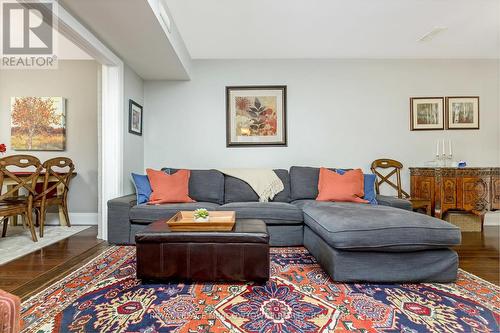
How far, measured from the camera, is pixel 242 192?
3.60 meters

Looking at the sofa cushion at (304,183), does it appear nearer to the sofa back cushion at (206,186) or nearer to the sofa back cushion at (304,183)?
the sofa back cushion at (304,183)

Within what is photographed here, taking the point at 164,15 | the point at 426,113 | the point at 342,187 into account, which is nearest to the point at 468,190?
the point at 426,113

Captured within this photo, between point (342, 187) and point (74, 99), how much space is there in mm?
4211

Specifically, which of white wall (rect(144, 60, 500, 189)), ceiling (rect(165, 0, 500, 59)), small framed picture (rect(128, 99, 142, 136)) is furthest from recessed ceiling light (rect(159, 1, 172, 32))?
white wall (rect(144, 60, 500, 189))

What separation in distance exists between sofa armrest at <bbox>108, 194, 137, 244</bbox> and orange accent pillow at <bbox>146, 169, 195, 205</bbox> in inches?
10.9

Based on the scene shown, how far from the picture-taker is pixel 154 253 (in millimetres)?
1982

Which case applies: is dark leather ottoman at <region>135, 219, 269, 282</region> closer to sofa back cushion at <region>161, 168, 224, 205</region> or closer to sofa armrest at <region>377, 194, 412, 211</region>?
sofa back cushion at <region>161, 168, 224, 205</region>

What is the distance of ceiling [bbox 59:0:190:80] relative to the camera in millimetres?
2275

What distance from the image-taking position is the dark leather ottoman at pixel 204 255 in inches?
77.9

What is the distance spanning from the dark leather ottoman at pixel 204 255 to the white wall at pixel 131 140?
185 centimetres

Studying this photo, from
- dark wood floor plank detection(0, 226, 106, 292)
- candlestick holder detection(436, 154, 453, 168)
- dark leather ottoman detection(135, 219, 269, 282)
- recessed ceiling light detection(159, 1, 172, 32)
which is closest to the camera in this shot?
dark leather ottoman detection(135, 219, 269, 282)

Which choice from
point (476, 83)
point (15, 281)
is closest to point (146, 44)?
point (15, 281)

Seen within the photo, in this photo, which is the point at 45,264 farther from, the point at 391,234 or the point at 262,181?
the point at 391,234

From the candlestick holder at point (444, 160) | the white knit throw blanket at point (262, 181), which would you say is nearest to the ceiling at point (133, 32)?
the white knit throw blanket at point (262, 181)
